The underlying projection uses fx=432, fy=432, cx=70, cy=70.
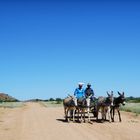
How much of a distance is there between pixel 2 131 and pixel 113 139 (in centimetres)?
711

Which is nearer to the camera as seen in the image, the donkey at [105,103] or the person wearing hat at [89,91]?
the donkey at [105,103]

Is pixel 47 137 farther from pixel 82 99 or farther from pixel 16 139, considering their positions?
pixel 82 99

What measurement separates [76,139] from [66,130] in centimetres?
355

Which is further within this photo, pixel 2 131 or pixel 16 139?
pixel 2 131

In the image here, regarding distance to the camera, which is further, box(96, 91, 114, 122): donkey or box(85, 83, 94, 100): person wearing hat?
box(85, 83, 94, 100): person wearing hat

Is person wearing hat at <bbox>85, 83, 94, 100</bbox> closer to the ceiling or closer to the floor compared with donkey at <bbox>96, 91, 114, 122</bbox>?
closer to the ceiling

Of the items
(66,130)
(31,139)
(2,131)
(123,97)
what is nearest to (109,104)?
(123,97)

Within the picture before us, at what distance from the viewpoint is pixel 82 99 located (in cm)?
2669

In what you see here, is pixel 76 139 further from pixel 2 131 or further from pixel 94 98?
pixel 94 98

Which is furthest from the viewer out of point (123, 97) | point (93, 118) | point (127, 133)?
point (93, 118)

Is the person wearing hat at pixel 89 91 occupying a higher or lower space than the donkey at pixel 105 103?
higher

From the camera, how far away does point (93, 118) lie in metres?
30.3

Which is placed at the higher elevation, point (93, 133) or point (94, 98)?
point (94, 98)

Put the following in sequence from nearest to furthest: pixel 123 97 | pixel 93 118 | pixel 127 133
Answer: pixel 127 133
pixel 123 97
pixel 93 118
